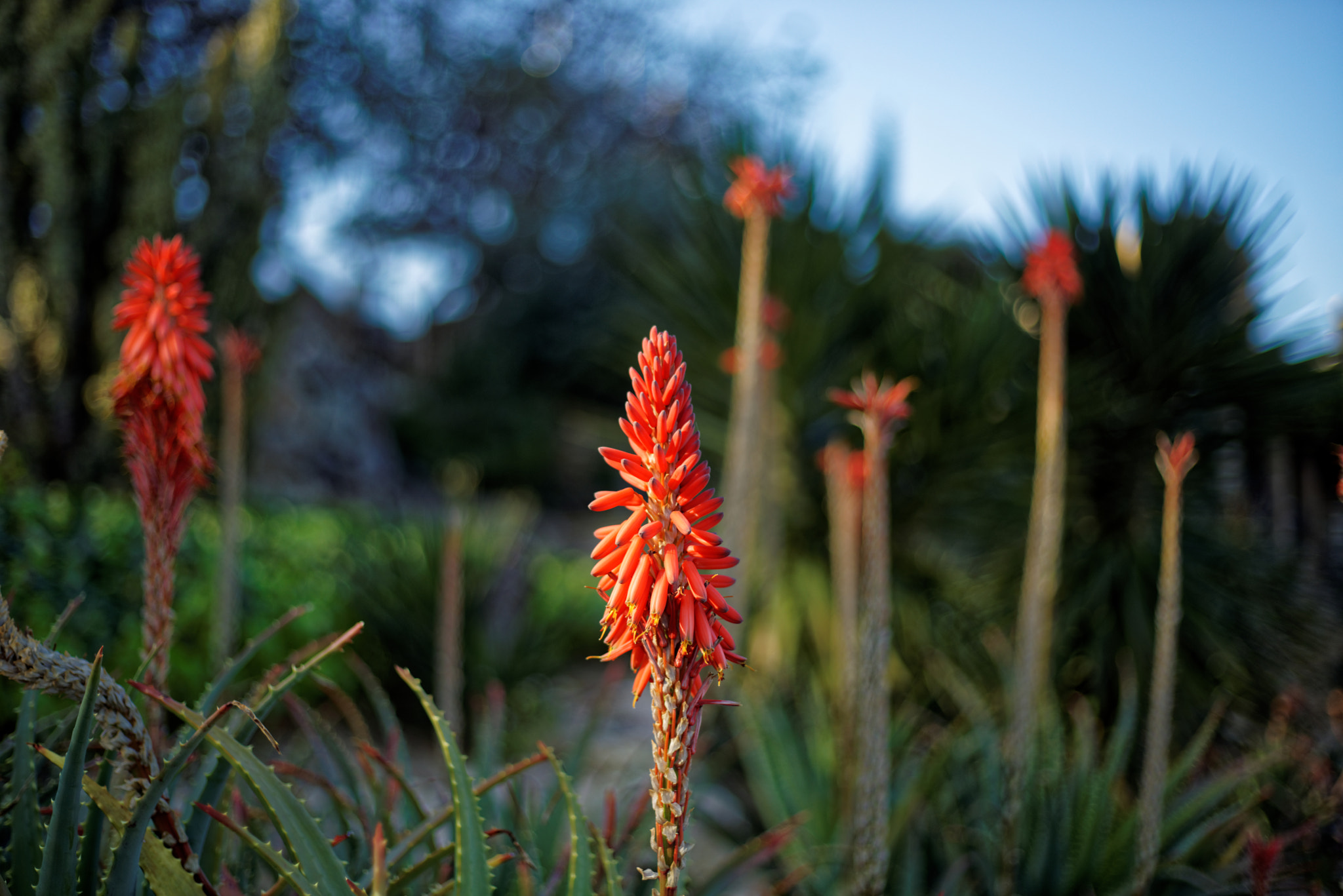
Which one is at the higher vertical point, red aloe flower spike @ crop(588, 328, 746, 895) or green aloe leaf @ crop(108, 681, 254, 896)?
red aloe flower spike @ crop(588, 328, 746, 895)

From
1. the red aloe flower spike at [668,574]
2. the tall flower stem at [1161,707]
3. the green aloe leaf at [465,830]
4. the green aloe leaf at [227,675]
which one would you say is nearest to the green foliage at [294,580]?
the green aloe leaf at [227,675]

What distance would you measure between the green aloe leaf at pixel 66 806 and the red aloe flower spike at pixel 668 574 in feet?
1.91

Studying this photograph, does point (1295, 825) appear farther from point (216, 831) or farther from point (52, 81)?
point (52, 81)

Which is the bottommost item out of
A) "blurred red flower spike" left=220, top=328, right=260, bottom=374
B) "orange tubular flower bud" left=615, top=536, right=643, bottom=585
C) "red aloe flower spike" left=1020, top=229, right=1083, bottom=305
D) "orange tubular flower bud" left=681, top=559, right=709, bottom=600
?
"orange tubular flower bud" left=681, top=559, right=709, bottom=600

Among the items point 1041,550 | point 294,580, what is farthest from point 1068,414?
point 294,580

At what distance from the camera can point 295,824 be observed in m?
1.03

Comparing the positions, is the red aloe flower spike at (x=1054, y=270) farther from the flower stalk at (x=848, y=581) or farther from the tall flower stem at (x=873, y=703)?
the tall flower stem at (x=873, y=703)

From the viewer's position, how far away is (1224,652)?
350 cm

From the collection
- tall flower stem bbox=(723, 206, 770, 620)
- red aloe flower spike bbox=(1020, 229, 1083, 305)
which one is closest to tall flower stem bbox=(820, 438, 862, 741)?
tall flower stem bbox=(723, 206, 770, 620)

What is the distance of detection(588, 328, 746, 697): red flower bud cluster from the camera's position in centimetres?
84

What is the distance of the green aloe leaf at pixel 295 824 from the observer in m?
1.00

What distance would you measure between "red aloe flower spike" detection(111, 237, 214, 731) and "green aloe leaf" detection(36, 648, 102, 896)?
0.29 metres

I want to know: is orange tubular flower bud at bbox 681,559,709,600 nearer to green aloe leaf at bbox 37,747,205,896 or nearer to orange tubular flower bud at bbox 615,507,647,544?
orange tubular flower bud at bbox 615,507,647,544

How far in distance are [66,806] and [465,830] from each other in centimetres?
44
